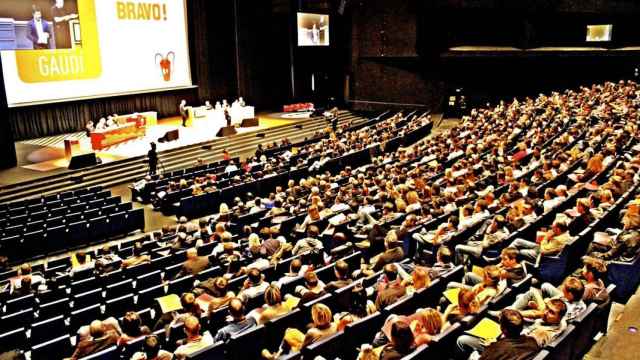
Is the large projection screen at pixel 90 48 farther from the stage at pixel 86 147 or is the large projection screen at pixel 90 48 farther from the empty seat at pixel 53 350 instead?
the empty seat at pixel 53 350

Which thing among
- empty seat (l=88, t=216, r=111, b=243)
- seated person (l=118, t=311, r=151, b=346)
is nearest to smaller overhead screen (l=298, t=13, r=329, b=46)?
empty seat (l=88, t=216, r=111, b=243)

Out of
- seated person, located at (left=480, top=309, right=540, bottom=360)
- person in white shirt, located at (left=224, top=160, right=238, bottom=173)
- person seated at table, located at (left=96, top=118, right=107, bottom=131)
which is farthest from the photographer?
person seated at table, located at (left=96, top=118, right=107, bottom=131)

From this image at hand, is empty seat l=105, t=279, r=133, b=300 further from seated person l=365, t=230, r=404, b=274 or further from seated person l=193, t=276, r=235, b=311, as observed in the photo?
seated person l=365, t=230, r=404, b=274

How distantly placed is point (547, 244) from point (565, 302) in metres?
1.48

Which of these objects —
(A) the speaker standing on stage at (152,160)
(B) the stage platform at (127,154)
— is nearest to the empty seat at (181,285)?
(B) the stage platform at (127,154)

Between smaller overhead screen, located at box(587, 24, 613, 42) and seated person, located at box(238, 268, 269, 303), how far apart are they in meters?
20.5

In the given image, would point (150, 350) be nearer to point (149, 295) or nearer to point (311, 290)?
point (311, 290)

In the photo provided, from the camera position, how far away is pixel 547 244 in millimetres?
5965

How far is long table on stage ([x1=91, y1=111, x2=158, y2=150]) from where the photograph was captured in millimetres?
16406

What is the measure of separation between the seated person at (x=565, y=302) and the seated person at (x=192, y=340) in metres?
2.57

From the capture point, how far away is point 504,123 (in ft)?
49.2

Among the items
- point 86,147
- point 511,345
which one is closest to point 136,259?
point 511,345

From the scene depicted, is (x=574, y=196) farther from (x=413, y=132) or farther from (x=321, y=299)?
(x=413, y=132)

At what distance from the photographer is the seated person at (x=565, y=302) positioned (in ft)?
14.7
